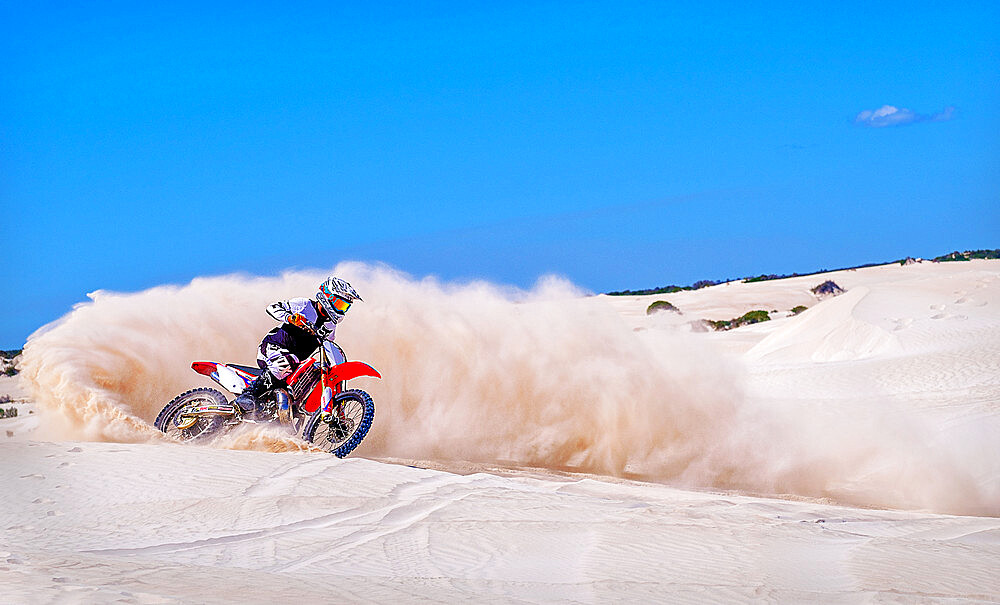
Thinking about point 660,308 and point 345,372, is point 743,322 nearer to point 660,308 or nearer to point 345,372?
point 660,308

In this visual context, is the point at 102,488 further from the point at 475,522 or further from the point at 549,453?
the point at 549,453

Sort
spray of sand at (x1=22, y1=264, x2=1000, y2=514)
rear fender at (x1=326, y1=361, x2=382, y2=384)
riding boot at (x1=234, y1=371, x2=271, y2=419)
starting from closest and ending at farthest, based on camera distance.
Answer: riding boot at (x1=234, y1=371, x2=271, y2=419), rear fender at (x1=326, y1=361, x2=382, y2=384), spray of sand at (x1=22, y1=264, x2=1000, y2=514)

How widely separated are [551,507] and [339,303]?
333 cm

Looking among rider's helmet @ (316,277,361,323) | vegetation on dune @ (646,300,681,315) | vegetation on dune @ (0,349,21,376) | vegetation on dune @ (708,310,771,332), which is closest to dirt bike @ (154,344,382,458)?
rider's helmet @ (316,277,361,323)

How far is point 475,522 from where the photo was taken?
673 cm

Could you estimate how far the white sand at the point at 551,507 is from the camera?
16.8ft

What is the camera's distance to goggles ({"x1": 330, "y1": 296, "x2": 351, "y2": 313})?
363 inches

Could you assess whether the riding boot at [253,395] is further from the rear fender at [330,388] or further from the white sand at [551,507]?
the white sand at [551,507]

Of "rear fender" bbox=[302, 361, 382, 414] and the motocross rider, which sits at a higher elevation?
the motocross rider

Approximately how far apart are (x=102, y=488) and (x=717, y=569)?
5030 millimetres

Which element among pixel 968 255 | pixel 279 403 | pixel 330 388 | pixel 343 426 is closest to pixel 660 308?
pixel 968 255

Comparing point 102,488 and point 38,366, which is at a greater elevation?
point 38,366

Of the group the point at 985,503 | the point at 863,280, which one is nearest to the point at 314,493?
the point at 985,503

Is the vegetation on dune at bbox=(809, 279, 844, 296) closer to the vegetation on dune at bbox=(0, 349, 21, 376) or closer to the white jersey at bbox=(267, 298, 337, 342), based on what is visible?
the vegetation on dune at bbox=(0, 349, 21, 376)
